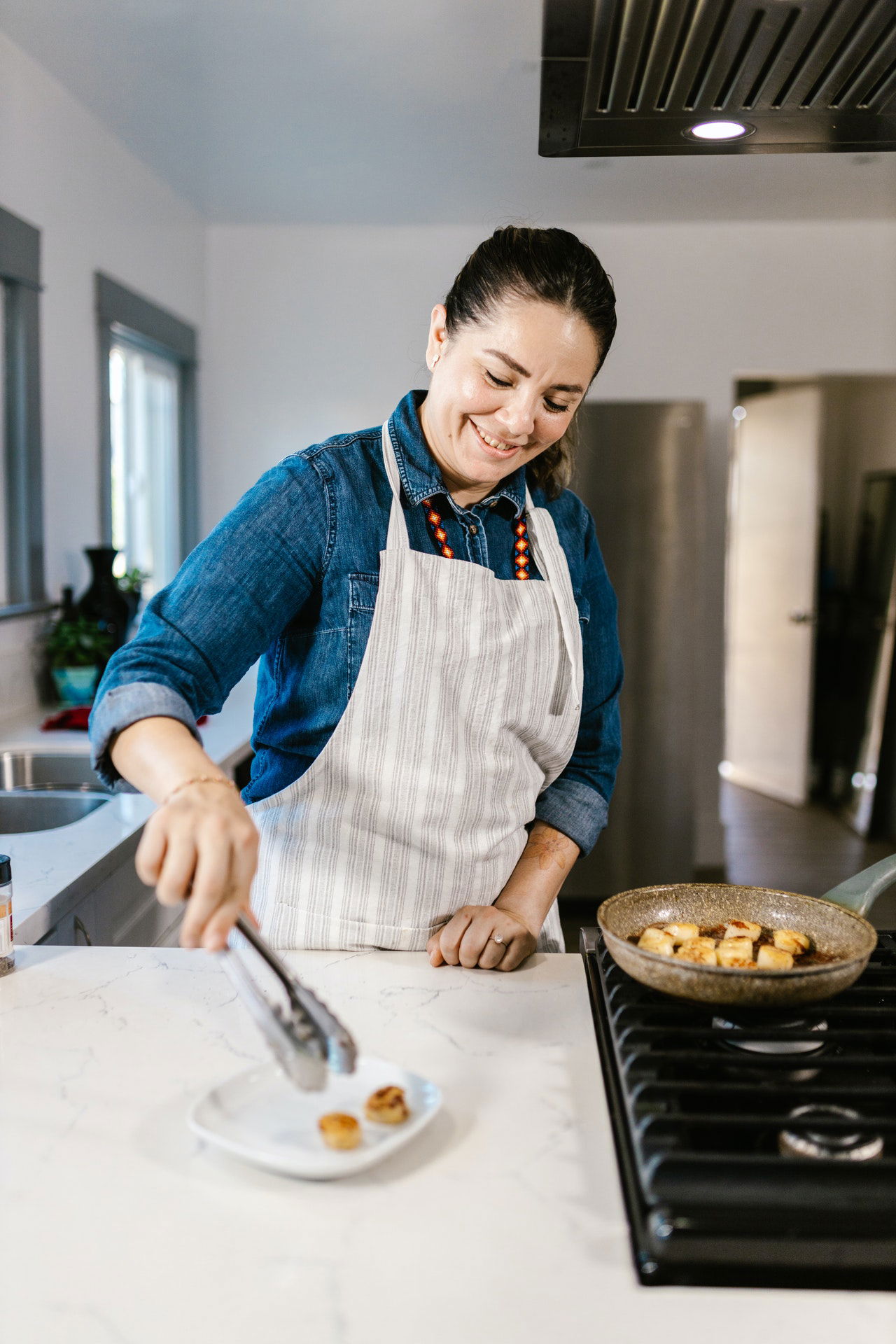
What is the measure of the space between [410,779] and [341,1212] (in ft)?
1.84

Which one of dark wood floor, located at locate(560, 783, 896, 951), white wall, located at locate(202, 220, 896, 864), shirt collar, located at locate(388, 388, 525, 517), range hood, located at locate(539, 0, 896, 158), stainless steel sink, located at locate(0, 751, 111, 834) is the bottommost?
dark wood floor, located at locate(560, 783, 896, 951)

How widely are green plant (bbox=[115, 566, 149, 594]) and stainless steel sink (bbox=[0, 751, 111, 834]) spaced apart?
836 millimetres

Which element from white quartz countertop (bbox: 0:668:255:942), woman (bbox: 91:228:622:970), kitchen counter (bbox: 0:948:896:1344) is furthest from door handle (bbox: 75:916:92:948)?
kitchen counter (bbox: 0:948:896:1344)

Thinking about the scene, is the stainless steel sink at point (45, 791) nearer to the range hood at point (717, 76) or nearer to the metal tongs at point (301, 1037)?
the metal tongs at point (301, 1037)

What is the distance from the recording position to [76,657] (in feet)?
9.62

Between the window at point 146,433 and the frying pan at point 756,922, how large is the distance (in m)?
2.70

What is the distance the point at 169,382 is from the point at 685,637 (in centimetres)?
222

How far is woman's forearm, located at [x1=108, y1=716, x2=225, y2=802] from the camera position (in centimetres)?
84

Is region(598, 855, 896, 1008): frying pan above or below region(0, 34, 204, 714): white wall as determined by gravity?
below

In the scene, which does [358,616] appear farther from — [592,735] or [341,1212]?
[341,1212]

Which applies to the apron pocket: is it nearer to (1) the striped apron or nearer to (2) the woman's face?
(1) the striped apron

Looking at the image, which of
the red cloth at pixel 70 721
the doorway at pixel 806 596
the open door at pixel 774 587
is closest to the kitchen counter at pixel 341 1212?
the red cloth at pixel 70 721

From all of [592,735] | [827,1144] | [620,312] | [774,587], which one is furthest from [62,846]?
[774,587]

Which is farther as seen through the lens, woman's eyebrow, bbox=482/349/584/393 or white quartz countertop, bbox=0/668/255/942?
white quartz countertop, bbox=0/668/255/942
